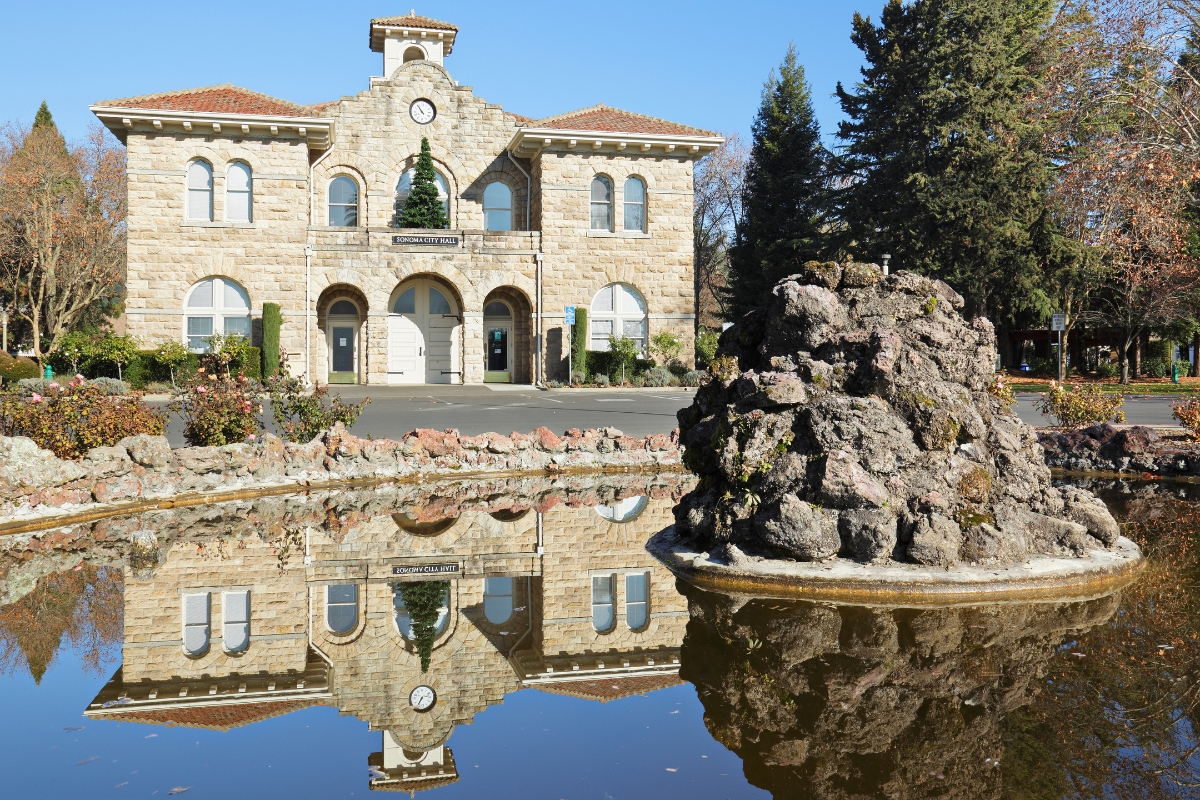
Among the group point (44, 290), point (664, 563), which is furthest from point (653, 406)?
point (44, 290)

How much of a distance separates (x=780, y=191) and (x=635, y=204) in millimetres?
12256

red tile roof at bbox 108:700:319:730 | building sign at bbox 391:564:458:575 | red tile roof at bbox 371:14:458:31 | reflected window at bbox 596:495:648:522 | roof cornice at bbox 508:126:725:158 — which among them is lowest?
red tile roof at bbox 108:700:319:730

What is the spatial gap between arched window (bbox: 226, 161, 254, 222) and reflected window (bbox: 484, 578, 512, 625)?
26.9 m

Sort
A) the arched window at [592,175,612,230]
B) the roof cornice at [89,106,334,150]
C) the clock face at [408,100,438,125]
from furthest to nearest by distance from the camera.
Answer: the clock face at [408,100,438,125], the arched window at [592,175,612,230], the roof cornice at [89,106,334,150]

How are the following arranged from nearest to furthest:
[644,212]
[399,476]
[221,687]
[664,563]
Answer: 1. [221,687]
2. [664,563]
3. [399,476]
4. [644,212]

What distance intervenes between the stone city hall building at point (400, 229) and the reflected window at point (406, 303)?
0.05m

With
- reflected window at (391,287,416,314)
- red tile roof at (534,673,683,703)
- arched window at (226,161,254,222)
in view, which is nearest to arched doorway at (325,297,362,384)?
reflected window at (391,287,416,314)

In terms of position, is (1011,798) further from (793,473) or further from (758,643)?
(793,473)

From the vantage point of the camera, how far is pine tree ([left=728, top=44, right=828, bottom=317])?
4300cm

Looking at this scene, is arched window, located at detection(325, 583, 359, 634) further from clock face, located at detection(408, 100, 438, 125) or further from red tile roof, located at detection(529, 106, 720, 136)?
clock face, located at detection(408, 100, 438, 125)

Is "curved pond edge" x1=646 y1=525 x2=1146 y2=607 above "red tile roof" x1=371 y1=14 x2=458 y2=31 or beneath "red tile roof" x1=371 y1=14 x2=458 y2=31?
beneath

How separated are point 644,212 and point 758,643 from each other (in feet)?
97.6

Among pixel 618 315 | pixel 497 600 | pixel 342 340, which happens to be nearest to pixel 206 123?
pixel 342 340

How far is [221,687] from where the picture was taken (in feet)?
17.5
